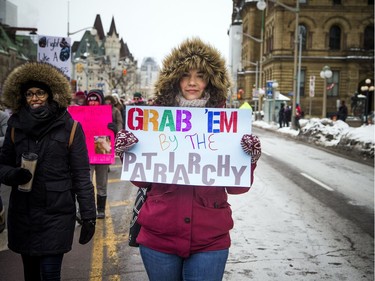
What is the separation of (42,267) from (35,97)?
4.28ft

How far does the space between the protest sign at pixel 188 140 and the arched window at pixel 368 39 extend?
62.4m

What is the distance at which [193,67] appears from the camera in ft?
9.44

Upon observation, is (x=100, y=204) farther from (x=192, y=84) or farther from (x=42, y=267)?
(x=192, y=84)

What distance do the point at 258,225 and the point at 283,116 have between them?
31.6 m

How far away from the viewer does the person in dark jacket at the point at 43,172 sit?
316 centimetres

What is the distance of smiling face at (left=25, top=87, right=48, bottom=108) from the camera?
11.0 ft

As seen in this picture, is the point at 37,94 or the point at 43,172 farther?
the point at 37,94

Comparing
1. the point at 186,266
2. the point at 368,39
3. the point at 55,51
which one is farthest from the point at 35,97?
the point at 368,39

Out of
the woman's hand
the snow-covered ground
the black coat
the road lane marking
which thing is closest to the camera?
the woman's hand

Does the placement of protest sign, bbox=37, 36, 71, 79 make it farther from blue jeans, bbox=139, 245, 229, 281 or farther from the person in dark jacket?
blue jeans, bbox=139, 245, 229, 281

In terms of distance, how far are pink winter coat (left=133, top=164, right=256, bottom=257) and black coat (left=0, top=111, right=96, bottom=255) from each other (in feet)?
2.53

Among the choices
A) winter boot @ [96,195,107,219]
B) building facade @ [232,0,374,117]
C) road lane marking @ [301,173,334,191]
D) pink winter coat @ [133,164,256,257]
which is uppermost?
building facade @ [232,0,374,117]

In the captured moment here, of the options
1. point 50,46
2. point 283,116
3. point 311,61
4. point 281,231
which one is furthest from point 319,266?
point 311,61

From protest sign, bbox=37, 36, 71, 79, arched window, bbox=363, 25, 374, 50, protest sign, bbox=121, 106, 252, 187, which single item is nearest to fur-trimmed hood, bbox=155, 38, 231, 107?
protest sign, bbox=121, 106, 252, 187
